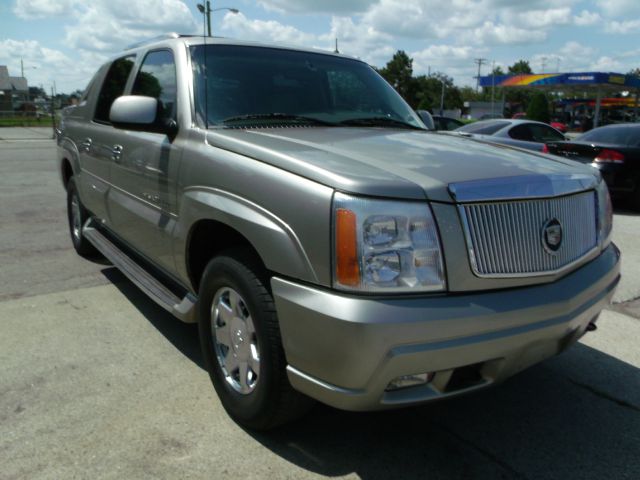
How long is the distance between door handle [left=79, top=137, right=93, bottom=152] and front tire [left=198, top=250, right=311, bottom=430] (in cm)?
245

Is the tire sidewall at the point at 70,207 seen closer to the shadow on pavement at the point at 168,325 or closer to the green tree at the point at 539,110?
the shadow on pavement at the point at 168,325

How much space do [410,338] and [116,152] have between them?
278cm

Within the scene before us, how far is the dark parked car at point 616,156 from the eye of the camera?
8.95m

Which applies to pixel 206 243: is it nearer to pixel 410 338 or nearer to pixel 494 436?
pixel 410 338

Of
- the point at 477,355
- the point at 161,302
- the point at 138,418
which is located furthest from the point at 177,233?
the point at 477,355

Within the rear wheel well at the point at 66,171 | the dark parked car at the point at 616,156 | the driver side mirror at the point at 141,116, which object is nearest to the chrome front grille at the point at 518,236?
the driver side mirror at the point at 141,116

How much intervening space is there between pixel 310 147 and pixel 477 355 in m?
1.13

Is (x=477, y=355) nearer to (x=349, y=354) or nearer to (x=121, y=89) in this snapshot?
(x=349, y=354)

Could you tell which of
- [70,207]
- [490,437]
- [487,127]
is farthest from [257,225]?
[487,127]

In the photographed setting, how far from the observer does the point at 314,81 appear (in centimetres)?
359

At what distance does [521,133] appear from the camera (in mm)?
11008

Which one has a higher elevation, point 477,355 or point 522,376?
point 477,355

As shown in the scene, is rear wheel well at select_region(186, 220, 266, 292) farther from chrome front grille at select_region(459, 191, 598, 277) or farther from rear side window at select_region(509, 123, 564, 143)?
rear side window at select_region(509, 123, 564, 143)

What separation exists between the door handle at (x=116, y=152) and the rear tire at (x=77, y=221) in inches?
60.2
